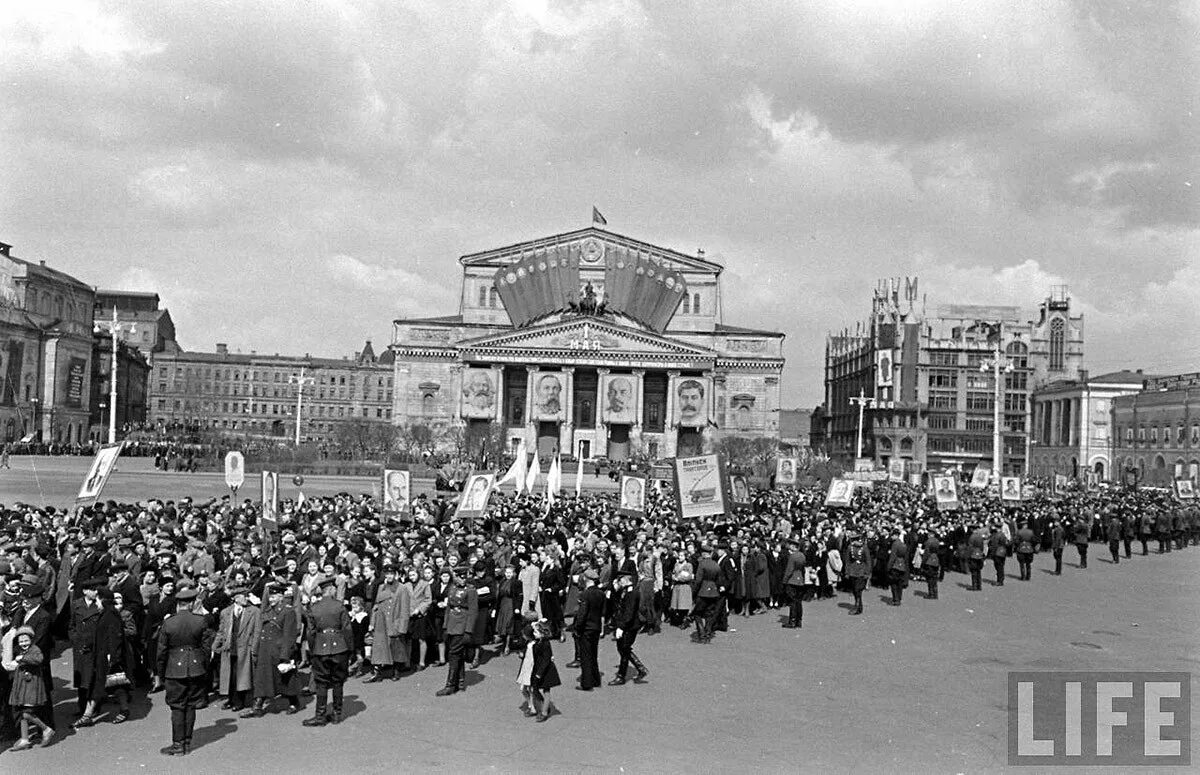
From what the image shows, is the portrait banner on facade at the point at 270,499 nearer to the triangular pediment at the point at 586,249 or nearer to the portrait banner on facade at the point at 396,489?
the portrait banner on facade at the point at 396,489

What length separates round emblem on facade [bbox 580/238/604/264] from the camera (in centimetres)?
9788

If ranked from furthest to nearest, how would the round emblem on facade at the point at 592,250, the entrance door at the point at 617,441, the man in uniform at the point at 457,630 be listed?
the round emblem on facade at the point at 592,250 < the entrance door at the point at 617,441 < the man in uniform at the point at 457,630

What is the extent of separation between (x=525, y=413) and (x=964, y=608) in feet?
238

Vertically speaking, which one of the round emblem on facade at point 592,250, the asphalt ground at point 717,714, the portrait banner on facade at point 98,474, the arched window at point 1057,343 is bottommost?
the asphalt ground at point 717,714

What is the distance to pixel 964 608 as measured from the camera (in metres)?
20.9

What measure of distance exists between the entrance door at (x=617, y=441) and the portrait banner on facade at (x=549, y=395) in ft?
16.1

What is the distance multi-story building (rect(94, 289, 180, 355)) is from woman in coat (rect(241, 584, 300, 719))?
137116mm

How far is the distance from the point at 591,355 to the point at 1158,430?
1844 inches

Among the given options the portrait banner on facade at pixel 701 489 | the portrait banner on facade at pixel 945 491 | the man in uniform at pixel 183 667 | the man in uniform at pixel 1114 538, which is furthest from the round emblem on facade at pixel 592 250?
the man in uniform at pixel 183 667

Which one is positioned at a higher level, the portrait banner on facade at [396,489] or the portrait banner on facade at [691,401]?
the portrait banner on facade at [691,401]

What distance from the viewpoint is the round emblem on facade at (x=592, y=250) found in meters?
97.9

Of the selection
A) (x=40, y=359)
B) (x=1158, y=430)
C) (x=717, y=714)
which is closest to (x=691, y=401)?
(x=1158, y=430)

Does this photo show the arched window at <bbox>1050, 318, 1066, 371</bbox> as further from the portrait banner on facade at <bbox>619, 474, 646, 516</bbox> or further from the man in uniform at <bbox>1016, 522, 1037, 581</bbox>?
the portrait banner on facade at <bbox>619, 474, 646, 516</bbox>

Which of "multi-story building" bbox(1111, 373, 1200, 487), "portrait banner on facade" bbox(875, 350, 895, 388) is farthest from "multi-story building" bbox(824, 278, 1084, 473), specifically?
"multi-story building" bbox(1111, 373, 1200, 487)
